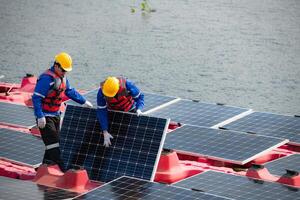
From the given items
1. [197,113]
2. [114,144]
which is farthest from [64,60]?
[197,113]

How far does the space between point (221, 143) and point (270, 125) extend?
259cm

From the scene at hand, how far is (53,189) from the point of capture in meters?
21.1

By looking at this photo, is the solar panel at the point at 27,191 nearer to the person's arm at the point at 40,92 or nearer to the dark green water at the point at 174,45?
the person's arm at the point at 40,92

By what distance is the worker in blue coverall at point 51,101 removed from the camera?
902 inches

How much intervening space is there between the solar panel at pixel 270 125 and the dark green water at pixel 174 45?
46.9 ft

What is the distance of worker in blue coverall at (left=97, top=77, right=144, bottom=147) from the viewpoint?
22583mm

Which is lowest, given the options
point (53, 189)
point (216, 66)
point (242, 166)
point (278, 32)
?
point (53, 189)

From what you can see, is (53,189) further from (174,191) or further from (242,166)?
(242,166)

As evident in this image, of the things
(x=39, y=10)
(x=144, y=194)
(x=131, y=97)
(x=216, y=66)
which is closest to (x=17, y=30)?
(x=39, y=10)

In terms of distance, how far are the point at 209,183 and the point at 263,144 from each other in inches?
124

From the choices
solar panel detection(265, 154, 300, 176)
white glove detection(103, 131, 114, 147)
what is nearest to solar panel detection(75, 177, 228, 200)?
Answer: white glove detection(103, 131, 114, 147)

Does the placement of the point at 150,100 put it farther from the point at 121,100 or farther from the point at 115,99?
the point at 115,99

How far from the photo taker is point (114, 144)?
22.6 metres

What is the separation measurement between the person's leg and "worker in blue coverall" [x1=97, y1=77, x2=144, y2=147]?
1.47 m
